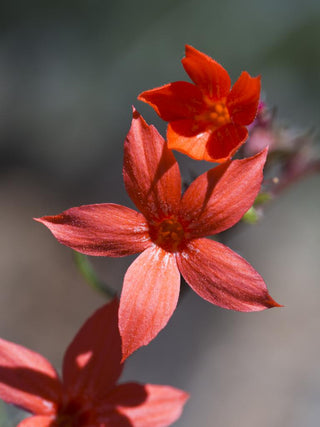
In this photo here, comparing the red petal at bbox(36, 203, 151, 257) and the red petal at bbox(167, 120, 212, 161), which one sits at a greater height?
the red petal at bbox(167, 120, 212, 161)

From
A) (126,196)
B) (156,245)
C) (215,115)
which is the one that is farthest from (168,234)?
(126,196)

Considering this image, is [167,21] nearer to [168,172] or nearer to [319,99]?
[319,99]

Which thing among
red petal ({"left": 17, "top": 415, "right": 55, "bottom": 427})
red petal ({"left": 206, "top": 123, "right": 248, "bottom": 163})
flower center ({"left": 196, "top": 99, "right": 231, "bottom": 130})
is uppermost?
flower center ({"left": 196, "top": 99, "right": 231, "bottom": 130})

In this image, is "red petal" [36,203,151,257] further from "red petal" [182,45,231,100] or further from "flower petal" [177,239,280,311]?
"red petal" [182,45,231,100]

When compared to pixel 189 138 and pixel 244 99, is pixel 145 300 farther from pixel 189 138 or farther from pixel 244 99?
pixel 244 99

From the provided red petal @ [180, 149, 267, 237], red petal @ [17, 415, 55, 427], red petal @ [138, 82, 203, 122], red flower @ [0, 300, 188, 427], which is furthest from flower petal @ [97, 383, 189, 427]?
red petal @ [138, 82, 203, 122]

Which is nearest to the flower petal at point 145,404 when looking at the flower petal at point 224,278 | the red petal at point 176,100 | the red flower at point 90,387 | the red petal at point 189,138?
the red flower at point 90,387

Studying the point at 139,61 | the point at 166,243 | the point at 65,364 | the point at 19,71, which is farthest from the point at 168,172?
the point at 19,71
